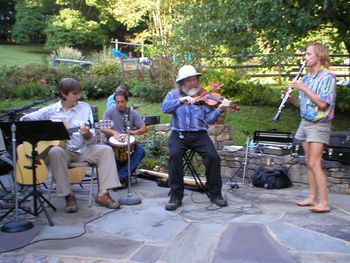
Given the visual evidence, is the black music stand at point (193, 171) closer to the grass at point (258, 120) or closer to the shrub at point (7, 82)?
the grass at point (258, 120)

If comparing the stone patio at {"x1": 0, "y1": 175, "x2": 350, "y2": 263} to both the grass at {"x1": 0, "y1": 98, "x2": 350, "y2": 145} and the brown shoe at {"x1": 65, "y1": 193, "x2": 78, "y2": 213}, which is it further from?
the grass at {"x1": 0, "y1": 98, "x2": 350, "y2": 145}

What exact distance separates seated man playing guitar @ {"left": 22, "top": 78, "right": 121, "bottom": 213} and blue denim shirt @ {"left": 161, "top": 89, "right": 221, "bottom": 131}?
79 cm

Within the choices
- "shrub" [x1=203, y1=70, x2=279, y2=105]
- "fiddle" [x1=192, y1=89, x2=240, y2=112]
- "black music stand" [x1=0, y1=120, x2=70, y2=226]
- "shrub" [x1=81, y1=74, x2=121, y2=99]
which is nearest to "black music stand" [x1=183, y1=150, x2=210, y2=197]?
"fiddle" [x1=192, y1=89, x2=240, y2=112]

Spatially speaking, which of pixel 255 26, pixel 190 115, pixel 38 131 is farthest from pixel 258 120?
pixel 38 131

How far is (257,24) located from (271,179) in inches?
88.3

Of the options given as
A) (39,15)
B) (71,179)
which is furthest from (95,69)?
(39,15)

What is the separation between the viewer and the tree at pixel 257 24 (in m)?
6.29

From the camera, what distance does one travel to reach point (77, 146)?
5055 mm

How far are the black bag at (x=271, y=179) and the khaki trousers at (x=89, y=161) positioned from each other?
1.96m

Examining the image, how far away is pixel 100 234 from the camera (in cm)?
411

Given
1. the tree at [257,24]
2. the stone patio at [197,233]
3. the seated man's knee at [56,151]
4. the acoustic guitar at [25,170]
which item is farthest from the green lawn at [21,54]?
the stone patio at [197,233]

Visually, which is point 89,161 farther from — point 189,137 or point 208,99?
point 208,99

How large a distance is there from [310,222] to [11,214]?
3014mm

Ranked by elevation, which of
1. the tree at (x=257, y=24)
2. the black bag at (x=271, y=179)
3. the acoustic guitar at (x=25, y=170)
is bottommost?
the black bag at (x=271, y=179)
